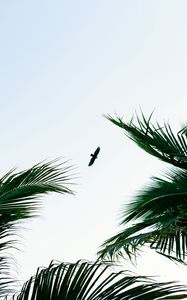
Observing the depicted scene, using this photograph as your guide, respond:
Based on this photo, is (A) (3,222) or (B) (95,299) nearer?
(B) (95,299)

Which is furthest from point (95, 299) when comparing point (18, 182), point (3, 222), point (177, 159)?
point (177, 159)

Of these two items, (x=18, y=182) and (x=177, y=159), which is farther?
(x=177, y=159)

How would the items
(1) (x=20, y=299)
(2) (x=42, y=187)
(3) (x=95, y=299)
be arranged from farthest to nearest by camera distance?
(2) (x=42, y=187) < (1) (x=20, y=299) < (3) (x=95, y=299)

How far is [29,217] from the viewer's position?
2.18 metres

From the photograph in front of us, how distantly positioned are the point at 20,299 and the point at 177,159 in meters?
3.36

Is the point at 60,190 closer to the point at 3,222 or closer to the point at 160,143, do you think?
the point at 3,222

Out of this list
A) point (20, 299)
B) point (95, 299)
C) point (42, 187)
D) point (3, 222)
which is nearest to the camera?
point (95, 299)

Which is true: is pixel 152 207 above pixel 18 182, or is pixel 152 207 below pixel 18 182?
above

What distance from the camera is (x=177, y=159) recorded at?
479 centimetres

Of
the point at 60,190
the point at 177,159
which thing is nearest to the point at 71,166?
the point at 60,190

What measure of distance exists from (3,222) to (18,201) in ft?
0.38

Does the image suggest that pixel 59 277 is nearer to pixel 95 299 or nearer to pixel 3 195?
pixel 95 299

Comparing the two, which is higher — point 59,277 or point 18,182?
point 18,182

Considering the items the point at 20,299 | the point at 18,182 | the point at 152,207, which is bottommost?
the point at 20,299
